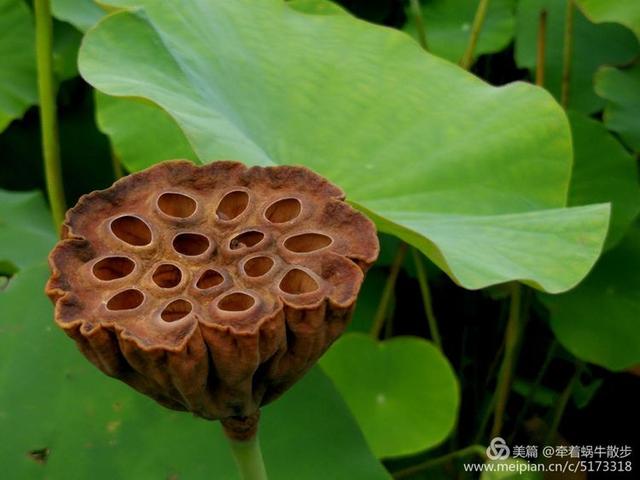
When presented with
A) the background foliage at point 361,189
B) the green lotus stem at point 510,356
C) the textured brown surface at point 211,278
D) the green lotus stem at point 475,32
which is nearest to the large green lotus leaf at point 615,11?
the background foliage at point 361,189

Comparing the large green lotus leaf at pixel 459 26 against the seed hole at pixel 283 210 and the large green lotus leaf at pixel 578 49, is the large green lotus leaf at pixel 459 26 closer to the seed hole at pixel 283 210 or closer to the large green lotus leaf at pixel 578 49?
the large green lotus leaf at pixel 578 49

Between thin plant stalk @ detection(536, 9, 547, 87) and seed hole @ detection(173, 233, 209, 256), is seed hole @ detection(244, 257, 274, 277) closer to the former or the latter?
seed hole @ detection(173, 233, 209, 256)

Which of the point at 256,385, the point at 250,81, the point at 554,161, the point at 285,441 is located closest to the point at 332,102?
the point at 250,81

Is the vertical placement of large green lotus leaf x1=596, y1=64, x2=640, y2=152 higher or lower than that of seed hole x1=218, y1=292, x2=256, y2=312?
lower

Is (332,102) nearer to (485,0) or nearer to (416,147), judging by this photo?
(416,147)

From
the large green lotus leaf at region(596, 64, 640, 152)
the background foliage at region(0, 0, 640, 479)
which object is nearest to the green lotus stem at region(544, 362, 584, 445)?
the background foliage at region(0, 0, 640, 479)

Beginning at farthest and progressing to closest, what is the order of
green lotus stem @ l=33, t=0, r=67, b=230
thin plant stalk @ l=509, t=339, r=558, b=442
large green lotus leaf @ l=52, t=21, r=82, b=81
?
large green lotus leaf @ l=52, t=21, r=82, b=81 → thin plant stalk @ l=509, t=339, r=558, b=442 → green lotus stem @ l=33, t=0, r=67, b=230
